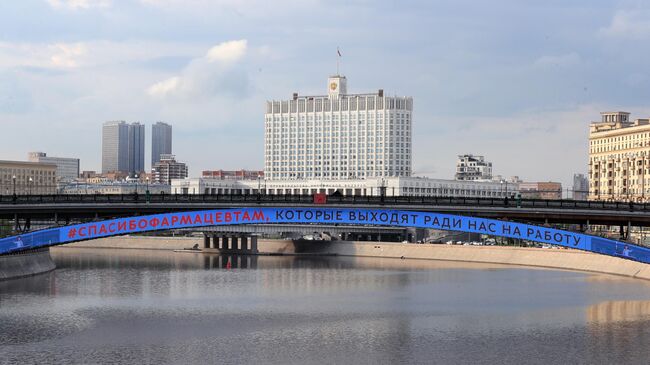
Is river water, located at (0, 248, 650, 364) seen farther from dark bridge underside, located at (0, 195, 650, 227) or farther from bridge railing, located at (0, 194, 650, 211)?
bridge railing, located at (0, 194, 650, 211)

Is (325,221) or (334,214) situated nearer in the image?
(325,221)

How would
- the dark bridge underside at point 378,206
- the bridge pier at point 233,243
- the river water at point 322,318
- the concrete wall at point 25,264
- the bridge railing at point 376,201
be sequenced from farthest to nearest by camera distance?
the bridge pier at point 233,243 → the concrete wall at point 25,264 → the bridge railing at point 376,201 → the dark bridge underside at point 378,206 → the river water at point 322,318

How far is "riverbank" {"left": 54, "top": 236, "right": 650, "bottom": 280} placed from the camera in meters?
128

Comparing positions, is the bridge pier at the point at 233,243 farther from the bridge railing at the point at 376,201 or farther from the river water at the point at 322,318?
the bridge railing at the point at 376,201

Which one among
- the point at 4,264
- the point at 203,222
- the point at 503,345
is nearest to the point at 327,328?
the point at 503,345

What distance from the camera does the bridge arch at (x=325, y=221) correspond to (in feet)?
277

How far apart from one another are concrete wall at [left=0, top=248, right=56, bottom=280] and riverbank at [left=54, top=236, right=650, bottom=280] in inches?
2586

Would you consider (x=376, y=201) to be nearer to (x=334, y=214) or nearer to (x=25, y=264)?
(x=334, y=214)

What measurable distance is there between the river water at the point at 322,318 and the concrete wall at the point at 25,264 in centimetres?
174

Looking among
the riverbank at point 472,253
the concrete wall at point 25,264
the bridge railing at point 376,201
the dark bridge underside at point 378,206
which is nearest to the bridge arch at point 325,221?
the dark bridge underside at point 378,206

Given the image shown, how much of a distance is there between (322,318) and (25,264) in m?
48.6

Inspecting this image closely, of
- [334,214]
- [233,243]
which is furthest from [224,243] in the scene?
[334,214]

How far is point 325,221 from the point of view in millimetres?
87812

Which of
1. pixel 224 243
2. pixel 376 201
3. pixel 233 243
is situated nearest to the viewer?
pixel 376 201
